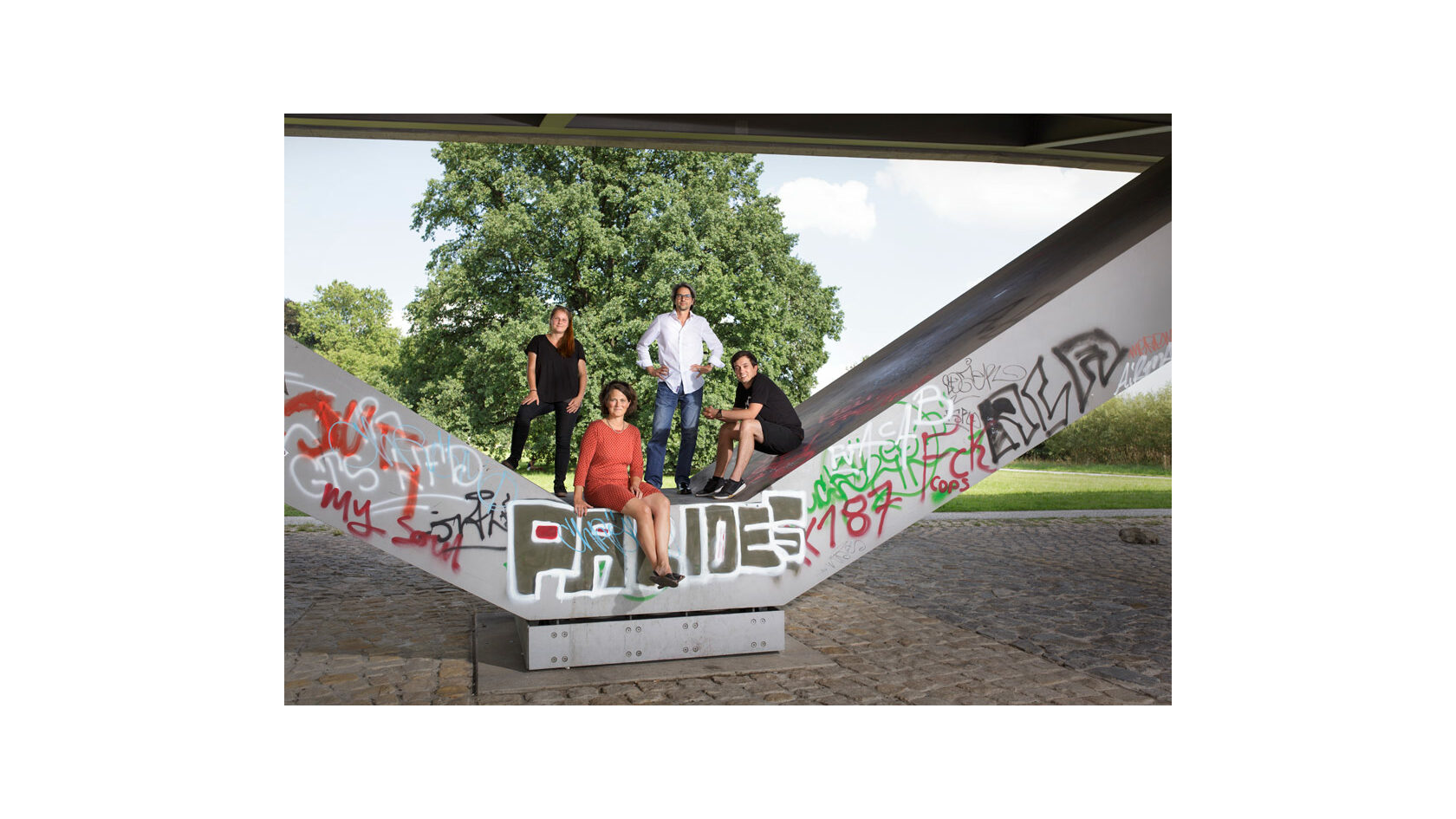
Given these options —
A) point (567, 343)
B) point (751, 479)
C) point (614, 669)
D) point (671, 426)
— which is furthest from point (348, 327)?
point (614, 669)

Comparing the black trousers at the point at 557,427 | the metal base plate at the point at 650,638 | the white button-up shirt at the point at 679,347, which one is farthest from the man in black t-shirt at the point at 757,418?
the black trousers at the point at 557,427

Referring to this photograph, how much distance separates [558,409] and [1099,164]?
10.5 meters

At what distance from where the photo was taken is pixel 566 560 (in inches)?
287

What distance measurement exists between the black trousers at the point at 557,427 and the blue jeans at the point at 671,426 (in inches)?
29.9

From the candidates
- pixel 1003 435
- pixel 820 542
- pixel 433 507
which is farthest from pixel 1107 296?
pixel 433 507

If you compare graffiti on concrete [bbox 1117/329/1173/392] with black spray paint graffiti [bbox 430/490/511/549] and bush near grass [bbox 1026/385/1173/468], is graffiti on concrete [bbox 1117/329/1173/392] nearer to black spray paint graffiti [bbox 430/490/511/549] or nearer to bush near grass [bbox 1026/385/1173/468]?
black spray paint graffiti [bbox 430/490/511/549]

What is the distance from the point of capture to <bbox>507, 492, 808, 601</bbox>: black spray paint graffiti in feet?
23.7

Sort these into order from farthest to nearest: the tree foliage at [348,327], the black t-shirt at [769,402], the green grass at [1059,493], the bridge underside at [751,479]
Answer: the tree foliage at [348,327]
the green grass at [1059,493]
the black t-shirt at [769,402]
the bridge underside at [751,479]

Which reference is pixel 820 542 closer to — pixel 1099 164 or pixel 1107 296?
pixel 1107 296

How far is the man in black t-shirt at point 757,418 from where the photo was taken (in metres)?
8.18

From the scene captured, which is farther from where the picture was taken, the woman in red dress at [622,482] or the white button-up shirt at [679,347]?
the white button-up shirt at [679,347]

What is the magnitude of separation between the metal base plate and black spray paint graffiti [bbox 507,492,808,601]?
0.30 metres

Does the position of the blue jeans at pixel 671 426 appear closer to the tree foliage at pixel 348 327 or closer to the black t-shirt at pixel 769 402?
the black t-shirt at pixel 769 402

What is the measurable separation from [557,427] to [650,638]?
8.00ft
